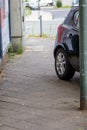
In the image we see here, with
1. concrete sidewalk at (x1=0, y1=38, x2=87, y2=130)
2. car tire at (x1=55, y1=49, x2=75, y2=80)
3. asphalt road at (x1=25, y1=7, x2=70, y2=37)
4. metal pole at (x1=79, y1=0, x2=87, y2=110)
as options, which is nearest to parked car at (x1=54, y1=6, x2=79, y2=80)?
car tire at (x1=55, y1=49, x2=75, y2=80)

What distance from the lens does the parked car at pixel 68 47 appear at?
938 cm

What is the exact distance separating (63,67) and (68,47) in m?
A: 0.60

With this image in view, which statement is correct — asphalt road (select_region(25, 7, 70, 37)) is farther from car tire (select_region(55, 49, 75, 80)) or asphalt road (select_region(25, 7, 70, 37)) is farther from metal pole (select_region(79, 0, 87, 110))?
metal pole (select_region(79, 0, 87, 110))

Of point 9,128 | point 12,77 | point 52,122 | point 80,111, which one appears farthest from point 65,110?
point 12,77

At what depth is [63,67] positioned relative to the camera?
396 inches

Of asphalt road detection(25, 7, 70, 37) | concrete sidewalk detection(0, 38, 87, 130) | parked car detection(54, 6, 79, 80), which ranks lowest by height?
asphalt road detection(25, 7, 70, 37)

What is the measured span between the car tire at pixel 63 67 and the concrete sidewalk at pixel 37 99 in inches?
6.4

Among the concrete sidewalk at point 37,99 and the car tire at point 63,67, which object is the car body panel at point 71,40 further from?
the concrete sidewalk at point 37,99

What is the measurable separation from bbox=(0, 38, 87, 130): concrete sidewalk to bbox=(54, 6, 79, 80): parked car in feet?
0.79

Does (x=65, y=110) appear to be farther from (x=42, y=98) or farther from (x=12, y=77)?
(x=12, y=77)

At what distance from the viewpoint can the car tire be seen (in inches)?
389

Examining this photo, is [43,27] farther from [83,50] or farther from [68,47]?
[83,50]

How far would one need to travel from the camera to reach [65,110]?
735cm

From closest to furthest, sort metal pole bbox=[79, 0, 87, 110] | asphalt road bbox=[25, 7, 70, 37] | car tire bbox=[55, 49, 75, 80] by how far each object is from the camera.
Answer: metal pole bbox=[79, 0, 87, 110]
car tire bbox=[55, 49, 75, 80]
asphalt road bbox=[25, 7, 70, 37]
